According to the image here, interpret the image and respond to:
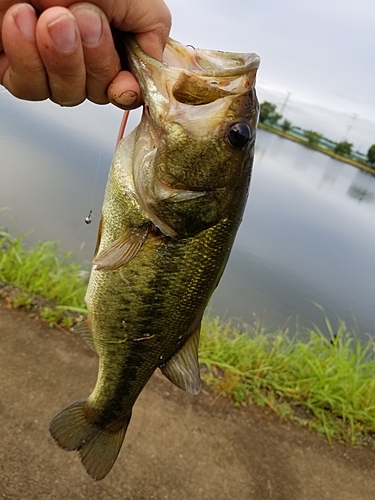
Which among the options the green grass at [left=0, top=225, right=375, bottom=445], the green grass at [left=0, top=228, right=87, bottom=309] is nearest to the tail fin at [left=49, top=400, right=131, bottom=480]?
the green grass at [left=0, top=225, right=375, bottom=445]

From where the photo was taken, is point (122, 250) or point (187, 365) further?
point (187, 365)

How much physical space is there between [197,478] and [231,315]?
3993 millimetres

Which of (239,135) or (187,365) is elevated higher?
(239,135)

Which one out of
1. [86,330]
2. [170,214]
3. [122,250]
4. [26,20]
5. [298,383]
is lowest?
[298,383]

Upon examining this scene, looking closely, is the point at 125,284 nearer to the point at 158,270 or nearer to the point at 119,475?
the point at 158,270

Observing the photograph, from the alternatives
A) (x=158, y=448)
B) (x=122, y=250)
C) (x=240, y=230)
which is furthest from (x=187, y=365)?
(x=240, y=230)

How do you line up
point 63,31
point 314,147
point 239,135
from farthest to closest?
1. point 314,147
2. point 239,135
3. point 63,31

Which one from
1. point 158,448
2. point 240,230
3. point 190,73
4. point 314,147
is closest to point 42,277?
point 158,448

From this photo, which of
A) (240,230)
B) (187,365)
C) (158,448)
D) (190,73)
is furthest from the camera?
(240,230)

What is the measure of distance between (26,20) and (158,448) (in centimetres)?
287

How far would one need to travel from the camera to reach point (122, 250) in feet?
5.32

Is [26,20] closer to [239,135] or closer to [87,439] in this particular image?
[239,135]


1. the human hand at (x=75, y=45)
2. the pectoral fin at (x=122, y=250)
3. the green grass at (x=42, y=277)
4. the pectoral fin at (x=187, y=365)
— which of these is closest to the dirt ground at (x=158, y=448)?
the green grass at (x=42, y=277)

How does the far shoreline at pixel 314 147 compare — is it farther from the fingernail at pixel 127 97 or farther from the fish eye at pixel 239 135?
the fingernail at pixel 127 97
